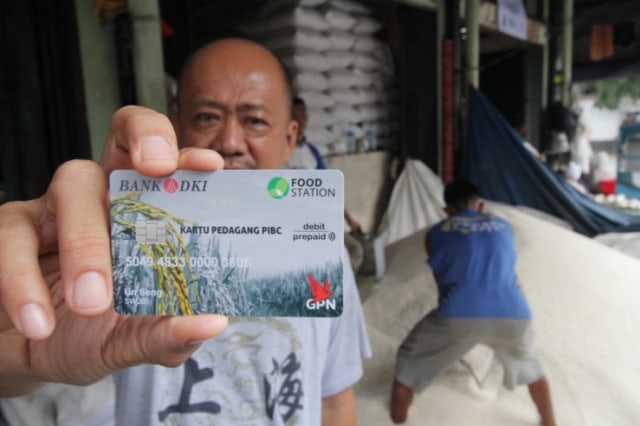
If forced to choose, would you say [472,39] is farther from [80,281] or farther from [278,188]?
[80,281]

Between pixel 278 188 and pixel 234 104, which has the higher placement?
pixel 234 104

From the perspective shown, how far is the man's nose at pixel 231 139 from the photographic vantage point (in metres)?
0.86

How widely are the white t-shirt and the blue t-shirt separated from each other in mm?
1036

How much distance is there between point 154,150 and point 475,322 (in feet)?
5.09

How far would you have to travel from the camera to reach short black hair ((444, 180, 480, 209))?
2.04 metres

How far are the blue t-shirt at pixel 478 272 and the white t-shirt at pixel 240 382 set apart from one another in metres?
1.04

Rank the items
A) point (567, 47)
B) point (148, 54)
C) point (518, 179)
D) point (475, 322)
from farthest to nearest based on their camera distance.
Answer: point (567, 47)
point (518, 179)
point (475, 322)
point (148, 54)

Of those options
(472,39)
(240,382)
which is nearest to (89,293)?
(240,382)

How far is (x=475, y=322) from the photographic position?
5.71 ft

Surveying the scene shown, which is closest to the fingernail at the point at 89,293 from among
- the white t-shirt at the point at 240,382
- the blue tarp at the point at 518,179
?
the white t-shirt at the point at 240,382

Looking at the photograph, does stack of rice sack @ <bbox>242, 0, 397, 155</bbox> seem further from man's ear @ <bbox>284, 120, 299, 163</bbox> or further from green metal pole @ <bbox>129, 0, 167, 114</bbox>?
man's ear @ <bbox>284, 120, 299, 163</bbox>

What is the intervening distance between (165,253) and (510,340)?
5.16 feet

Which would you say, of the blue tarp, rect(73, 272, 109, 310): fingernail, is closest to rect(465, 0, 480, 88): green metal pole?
the blue tarp

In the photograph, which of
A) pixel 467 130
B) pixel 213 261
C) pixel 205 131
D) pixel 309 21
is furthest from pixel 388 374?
pixel 467 130
